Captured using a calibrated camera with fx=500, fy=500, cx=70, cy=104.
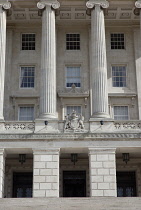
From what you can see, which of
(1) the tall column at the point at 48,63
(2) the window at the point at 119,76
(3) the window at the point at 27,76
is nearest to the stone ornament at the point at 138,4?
(2) the window at the point at 119,76

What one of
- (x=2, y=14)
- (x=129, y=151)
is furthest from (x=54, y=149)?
(x=2, y=14)

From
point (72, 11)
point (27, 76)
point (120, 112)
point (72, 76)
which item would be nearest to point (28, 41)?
point (27, 76)

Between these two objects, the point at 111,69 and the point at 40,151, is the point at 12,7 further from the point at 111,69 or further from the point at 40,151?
the point at 40,151

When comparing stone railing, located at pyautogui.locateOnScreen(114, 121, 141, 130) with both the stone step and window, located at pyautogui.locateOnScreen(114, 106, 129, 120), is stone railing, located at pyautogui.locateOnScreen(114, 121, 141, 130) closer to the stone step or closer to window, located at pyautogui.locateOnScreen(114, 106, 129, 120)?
window, located at pyautogui.locateOnScreen(114, 106, 129, 120)

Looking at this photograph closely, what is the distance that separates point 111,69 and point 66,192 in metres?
12.2

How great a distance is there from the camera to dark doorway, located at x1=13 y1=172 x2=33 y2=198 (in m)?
44.3

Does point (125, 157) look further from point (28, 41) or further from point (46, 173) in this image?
point (28, 41)

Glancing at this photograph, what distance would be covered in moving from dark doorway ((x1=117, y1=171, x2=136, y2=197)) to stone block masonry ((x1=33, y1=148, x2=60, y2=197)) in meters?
8.66

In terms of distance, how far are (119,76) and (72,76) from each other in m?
4.40

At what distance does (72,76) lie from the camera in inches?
1844

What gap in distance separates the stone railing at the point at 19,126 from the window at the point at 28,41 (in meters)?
10.6

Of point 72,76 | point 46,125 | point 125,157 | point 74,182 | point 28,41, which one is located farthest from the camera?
point 28,41

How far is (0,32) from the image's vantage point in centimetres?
4228

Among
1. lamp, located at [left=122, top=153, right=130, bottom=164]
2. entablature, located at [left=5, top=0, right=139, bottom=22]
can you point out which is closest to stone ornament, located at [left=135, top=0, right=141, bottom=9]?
entablature, located at [left=5, top=0, right=139, bottom=22]
